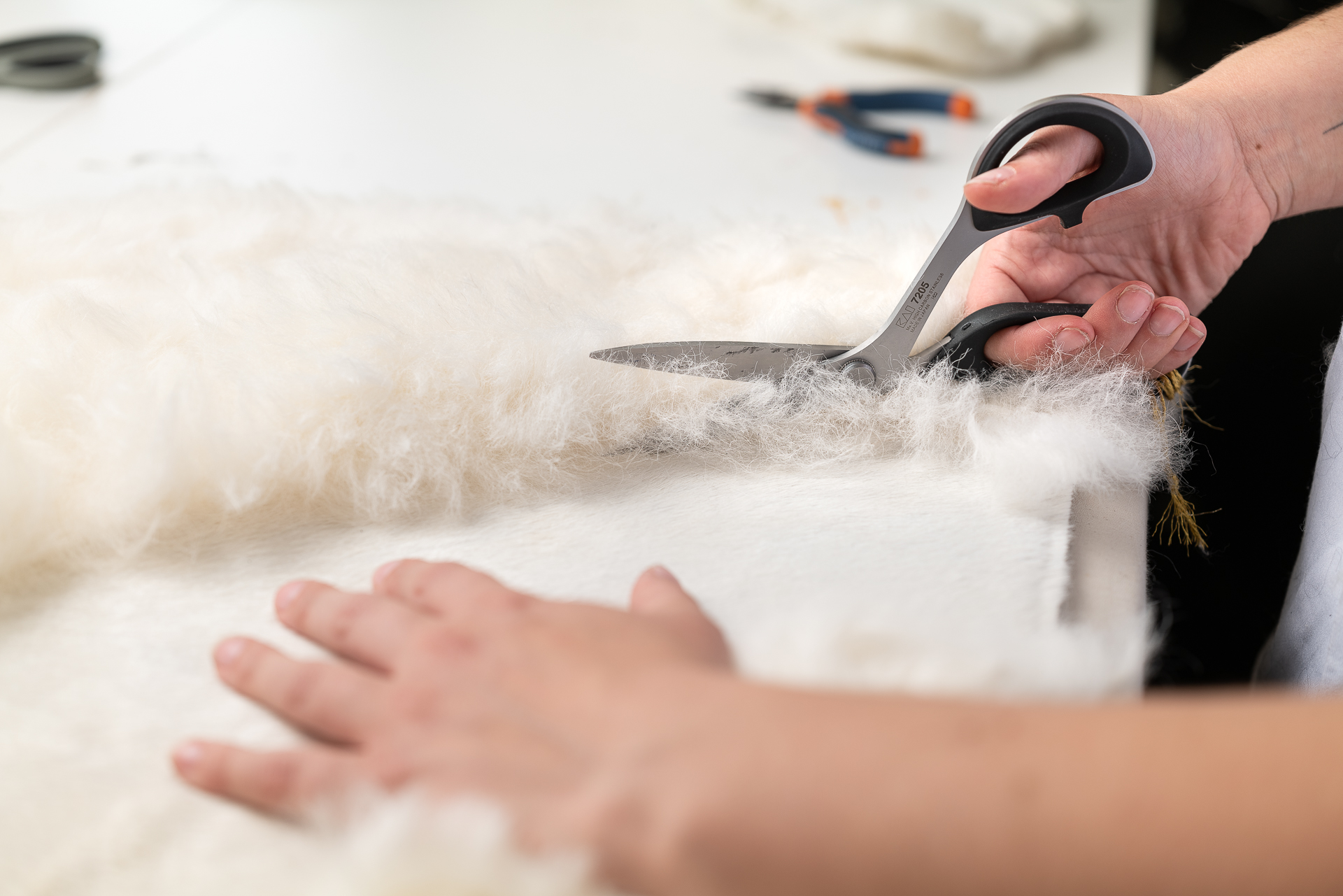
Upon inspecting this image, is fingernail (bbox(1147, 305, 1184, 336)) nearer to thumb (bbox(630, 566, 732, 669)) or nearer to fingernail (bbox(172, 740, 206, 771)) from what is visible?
thumb (bbox(630, 566, 732, 669))

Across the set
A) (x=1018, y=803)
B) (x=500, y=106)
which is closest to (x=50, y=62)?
(x=500, y=106)

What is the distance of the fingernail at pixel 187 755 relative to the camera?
40 centimetres

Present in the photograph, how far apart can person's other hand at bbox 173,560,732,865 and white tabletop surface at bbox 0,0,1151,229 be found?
589 millimetres

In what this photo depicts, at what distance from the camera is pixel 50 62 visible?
1.31 m

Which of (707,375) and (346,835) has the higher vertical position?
(707,375)

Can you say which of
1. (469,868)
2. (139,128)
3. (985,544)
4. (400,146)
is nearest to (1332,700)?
(985,544)

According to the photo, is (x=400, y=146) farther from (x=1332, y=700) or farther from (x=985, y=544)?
(x=1332, y=700)

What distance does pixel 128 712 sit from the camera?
435 mm

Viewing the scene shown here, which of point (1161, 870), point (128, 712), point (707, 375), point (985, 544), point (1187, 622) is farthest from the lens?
point (1187, 622)

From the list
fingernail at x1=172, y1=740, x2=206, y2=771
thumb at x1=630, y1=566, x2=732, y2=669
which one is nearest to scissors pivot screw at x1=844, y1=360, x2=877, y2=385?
thumb at x1=630, y1=566, x2=732, y2=669

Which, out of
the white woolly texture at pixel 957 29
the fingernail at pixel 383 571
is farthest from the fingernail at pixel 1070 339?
the white woolly texture at pixel 957 29

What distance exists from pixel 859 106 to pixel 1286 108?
0.56 metres

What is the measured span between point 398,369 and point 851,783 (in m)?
0.40

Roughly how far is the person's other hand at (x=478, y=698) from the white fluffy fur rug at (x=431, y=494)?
0.06 ft
